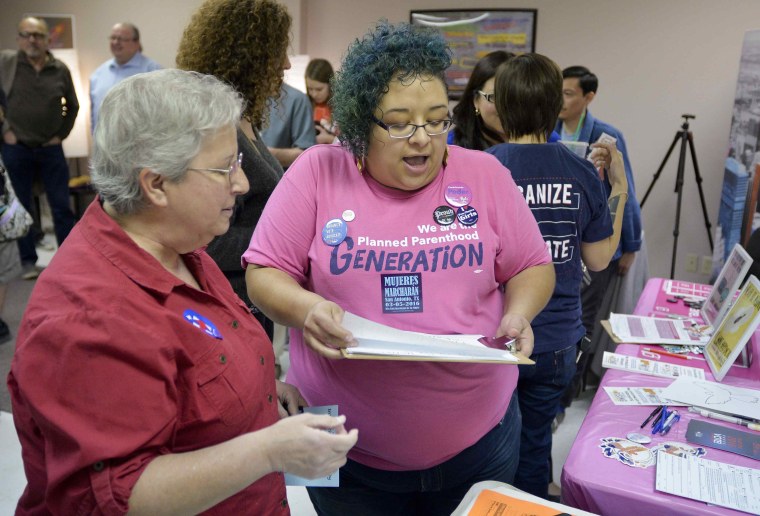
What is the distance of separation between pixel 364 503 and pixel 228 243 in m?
0.85

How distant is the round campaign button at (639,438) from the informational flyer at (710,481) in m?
0.08

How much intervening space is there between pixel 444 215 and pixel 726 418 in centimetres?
93

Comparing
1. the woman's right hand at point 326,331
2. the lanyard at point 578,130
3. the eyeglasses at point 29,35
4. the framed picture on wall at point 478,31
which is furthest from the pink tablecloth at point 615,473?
the eyeglasses at point 29,35

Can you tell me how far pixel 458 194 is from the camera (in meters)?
1.40

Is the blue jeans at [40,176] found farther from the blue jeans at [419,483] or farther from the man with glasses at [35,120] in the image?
the blue jeans at [419,483]

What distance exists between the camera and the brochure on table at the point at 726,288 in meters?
2.18

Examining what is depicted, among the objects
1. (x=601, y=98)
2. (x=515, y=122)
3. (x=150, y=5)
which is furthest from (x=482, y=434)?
(x=150, y=5)

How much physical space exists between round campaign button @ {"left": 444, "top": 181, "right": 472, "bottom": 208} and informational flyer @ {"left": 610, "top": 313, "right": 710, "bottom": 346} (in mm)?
1090

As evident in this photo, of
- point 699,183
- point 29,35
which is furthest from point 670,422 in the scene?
point 29,35

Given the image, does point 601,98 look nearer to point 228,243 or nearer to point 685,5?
point 685,5

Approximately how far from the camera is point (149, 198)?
3.25 feet

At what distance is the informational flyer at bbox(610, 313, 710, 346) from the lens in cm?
220

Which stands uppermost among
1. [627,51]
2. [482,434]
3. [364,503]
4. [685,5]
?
[685,5]

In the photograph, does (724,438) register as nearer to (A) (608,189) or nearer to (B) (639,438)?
(B) (639,438)
